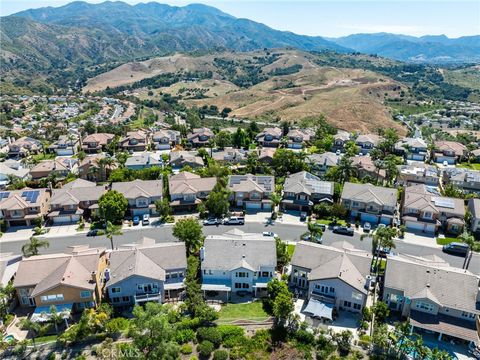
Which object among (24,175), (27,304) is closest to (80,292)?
(27,304)

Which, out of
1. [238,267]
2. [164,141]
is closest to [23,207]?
[238,267]

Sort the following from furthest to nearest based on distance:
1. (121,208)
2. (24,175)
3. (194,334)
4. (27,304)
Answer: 1. (24,175)
2. (121,208)
3. (27,304)
4. (194,334)

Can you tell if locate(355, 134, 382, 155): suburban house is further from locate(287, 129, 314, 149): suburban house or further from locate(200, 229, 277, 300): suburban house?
locate(200, 229, 277, 300): suburban house

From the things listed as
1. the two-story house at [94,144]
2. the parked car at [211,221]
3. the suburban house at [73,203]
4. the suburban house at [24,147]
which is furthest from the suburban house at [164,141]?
the parked car at [211,221]

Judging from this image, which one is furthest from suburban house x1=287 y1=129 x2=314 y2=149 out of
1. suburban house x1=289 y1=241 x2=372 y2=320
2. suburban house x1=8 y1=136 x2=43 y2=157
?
suburban house x1=8 y1=136 x2=43 y2=157

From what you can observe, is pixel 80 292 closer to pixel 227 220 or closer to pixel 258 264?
pixel 258 264

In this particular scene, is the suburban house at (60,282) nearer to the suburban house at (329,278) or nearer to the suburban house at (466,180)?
the suburban house at (329,278)
